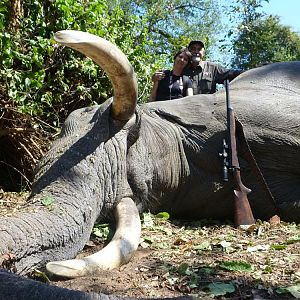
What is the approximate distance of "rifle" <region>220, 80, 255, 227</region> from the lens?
5289 millimetres

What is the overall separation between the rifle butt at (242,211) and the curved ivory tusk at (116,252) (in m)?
1.03

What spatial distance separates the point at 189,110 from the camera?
19.4 feet

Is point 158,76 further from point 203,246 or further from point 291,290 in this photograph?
point 291,290

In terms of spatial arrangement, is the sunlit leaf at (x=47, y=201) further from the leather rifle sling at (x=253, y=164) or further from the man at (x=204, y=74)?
the man at (x=204, y=74)

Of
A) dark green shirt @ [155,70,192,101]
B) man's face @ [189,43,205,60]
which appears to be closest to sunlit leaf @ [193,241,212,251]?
dark green shirt @ [155,70,192,101]

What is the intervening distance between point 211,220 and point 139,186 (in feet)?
3.33

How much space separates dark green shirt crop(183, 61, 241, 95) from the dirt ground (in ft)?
9.33

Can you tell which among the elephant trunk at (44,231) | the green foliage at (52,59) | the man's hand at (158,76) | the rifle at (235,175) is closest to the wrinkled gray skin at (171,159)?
the elephant trunk at (44,231)

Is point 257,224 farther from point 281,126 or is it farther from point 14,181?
point 14,181

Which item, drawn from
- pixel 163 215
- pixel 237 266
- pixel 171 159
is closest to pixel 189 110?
pixel 171 159

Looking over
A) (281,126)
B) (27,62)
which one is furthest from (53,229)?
(27,62)

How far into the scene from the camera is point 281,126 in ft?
18.8

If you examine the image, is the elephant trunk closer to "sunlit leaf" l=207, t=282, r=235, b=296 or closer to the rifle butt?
"sunlit leaf" l=207, t=282, r=235, b=296

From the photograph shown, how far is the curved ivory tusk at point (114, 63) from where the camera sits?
3.98m
